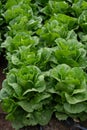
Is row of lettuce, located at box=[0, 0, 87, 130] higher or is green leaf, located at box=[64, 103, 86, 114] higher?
row of lettuce, located at box=[0, 0, 87, 130]

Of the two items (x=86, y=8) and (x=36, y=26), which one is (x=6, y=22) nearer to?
(x=36, y=26)

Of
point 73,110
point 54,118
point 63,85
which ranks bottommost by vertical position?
point 54,118

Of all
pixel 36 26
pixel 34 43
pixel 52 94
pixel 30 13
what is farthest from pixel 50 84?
pixel 30 13

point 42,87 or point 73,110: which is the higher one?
point 42,87

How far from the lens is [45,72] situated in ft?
8.02

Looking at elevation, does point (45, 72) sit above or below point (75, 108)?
above

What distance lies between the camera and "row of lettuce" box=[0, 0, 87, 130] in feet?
7.43

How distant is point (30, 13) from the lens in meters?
3.21

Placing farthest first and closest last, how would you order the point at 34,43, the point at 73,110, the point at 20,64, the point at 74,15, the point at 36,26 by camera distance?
the point at 74,15
the point at 36,26
the point at 34,43
the point at 20,64
the point at 73,110

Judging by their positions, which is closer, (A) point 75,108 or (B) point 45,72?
(A) point 75,108

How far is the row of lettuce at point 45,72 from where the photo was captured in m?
2.27

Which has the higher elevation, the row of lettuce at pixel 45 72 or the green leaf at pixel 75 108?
the row of lettuce at pixel 45 72

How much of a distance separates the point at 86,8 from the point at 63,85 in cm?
126

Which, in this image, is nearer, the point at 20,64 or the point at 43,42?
the point at 20,64
